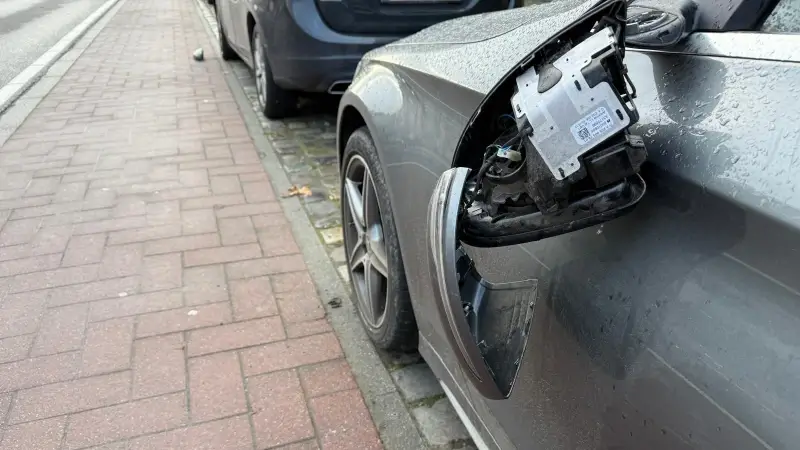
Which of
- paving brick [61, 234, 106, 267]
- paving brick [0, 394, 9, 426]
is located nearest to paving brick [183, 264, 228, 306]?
paving brick [61, 234, 106, 267]

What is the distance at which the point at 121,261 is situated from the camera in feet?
10.5

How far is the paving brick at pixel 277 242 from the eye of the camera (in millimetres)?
3346

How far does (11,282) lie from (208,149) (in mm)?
2132

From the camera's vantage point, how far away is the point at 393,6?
4.24 metres

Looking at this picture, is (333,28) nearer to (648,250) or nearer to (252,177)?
(252,177)

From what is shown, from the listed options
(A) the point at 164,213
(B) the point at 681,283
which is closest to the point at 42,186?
(A) the point at 164,213

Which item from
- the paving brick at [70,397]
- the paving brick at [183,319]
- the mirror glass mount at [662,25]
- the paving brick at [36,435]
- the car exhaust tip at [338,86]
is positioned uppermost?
the mirror glass mount at [662,25]

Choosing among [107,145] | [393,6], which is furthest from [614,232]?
[107,145]

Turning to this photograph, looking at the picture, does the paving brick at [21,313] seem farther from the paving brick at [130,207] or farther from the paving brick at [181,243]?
the paving brick at [130,207]

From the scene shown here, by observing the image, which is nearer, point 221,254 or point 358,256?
point 358,256

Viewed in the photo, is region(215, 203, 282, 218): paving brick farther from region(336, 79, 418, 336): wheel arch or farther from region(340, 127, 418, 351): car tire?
A: region(340, 127, 418, 351): car tire

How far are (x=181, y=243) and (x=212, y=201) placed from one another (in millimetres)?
588

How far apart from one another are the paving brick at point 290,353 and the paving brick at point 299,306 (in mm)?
161

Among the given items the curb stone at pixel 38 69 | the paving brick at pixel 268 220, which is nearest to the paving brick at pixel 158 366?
the paving brick at pixel 268 220
